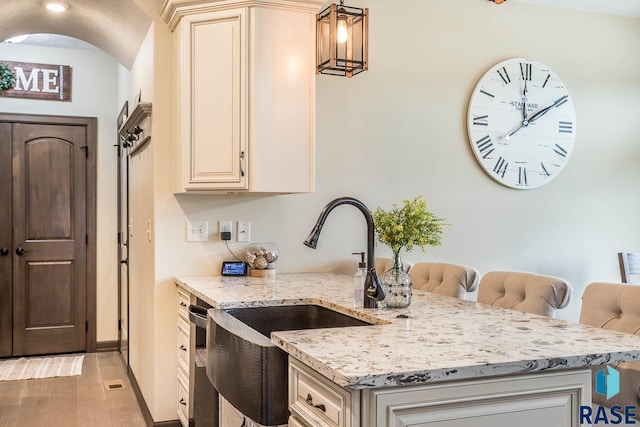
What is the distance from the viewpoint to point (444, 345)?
1.61 m

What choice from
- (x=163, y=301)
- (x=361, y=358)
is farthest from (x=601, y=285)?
(x=163, y=301)

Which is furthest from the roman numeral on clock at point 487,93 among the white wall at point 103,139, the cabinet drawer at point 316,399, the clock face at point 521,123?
the white wall at point 103,139

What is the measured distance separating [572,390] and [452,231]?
2458 mm

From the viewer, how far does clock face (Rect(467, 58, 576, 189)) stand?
4012mm

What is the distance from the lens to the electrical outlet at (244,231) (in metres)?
3.48

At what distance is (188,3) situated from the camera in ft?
10.1

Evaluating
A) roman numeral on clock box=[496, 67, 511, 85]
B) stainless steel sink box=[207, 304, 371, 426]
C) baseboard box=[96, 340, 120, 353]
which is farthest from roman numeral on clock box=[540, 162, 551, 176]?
baseboard box=[96, 340, 120, 353]

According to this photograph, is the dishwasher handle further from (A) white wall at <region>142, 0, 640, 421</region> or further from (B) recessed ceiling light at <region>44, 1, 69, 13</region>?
(B) recessed ceiling light at <region>44, 1, 69, 13</region>

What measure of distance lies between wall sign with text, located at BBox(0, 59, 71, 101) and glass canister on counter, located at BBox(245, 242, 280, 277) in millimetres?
2951

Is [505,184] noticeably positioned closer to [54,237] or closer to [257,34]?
[257,34]

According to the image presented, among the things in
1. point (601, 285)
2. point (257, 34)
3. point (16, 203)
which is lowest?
point (601, 285)

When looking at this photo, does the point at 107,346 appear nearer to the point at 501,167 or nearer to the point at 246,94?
the point at 246,94

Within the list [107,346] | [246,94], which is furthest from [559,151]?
[107,346]

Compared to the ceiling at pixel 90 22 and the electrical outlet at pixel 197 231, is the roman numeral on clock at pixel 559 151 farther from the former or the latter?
the ceiling at pixel 90 22
